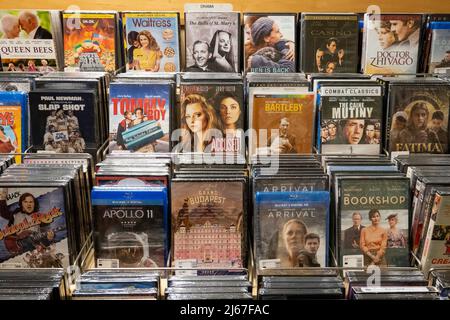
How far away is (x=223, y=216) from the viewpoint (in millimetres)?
1882

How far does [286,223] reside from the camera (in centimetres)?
182

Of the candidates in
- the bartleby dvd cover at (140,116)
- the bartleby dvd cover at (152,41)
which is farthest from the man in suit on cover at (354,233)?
the bartleby dvd cover at (152,41)

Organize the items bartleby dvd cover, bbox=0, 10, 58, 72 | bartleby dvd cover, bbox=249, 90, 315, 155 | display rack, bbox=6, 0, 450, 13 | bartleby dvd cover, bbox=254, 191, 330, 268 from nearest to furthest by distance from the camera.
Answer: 1. bartleby dvd cover, bbox=254, 191, 330, 268
2. bartleby dvd cover, bbox=249, 90, 315, 155
3. bartleby dvd cover, bbox=0, 10, 58, 72
4. display rack, bbox=6, 0, 450, 13

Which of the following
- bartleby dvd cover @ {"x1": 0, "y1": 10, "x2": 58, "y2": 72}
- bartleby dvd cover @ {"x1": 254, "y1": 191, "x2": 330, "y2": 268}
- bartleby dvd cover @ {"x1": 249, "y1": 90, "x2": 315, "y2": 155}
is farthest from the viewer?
bartleby dvd cover @ {"x1": 0, "y1": 10, "x2": 58, "y2": 72}

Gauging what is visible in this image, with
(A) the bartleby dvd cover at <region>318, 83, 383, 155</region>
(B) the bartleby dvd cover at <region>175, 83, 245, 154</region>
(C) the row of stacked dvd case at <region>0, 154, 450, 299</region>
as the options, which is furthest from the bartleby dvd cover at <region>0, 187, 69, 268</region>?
(A) the bartleby dvd cover at <region>318, 83, 383, 155</region>

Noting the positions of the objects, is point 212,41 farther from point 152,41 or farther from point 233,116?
point 233,116

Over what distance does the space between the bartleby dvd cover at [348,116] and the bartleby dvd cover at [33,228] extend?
3.89 feet

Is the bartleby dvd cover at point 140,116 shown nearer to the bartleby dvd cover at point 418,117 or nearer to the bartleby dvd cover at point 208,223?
the bartleby dvd cover at point 208,223

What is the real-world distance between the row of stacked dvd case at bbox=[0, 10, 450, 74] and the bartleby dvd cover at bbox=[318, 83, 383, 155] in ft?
2.20

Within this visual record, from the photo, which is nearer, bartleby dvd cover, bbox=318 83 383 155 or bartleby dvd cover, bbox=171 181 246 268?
bartleby dvd cover, bbox=171 181 246 268

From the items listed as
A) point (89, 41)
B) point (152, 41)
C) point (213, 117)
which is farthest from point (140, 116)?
point (89, 41)

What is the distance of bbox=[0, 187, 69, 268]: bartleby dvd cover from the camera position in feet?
6.07

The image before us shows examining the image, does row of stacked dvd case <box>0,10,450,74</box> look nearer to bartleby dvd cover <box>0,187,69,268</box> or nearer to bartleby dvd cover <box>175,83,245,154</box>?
bartleby dvd cover <box>175,83,245,154</box>
